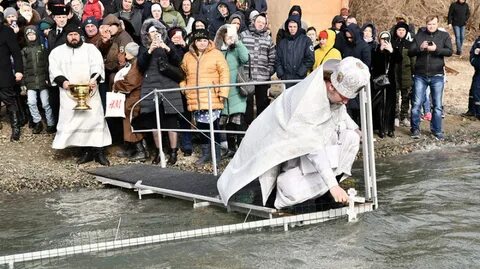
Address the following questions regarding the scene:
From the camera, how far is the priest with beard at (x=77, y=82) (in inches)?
401

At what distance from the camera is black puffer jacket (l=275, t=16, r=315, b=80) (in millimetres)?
10703

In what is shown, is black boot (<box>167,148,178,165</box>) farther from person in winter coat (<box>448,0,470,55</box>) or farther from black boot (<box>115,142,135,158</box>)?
person in winter coat (<box>448,0,470,55</box>)

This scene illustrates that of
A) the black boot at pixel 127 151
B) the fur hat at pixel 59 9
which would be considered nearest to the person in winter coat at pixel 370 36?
the black boot at pixel 127 151

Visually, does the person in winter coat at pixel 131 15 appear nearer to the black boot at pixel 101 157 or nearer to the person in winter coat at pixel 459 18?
the black boot at pixel 101 157

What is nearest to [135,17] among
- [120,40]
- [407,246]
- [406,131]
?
[120,40]

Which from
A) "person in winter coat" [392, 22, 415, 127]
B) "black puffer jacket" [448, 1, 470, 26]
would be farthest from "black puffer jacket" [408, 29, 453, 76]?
"black puffer jacket" [448, 1, 470, 26]

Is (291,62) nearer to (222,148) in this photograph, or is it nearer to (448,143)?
(222,148)

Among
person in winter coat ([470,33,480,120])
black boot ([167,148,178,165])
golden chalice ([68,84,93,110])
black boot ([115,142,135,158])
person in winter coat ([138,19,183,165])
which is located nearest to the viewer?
person in winter coat ([138,19,183,165])

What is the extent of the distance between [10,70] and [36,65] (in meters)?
0.45

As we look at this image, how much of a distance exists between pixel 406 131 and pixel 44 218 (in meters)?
6.77

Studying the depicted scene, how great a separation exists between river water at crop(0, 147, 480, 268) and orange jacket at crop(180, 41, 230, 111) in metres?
1.82

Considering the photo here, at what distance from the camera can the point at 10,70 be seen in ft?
36.3

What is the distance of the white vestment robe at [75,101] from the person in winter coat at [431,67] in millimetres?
4934

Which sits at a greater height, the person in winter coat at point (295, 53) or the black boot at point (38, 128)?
the person in winter coat at point (295, 53)
